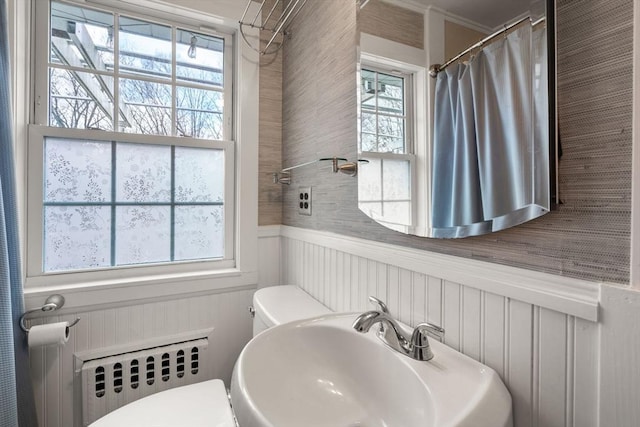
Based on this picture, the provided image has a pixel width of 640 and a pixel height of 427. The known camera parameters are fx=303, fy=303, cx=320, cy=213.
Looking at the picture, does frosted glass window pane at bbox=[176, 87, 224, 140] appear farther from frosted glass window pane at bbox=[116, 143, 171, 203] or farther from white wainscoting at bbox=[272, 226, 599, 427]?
white wainscoting at bbox=[272, 226, 599, 427]

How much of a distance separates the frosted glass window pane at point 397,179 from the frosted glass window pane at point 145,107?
1.08 metres

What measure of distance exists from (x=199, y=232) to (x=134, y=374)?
0.64 metres

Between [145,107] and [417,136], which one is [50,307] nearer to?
[145,107]

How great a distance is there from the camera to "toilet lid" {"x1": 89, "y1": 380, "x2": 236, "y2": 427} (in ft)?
2.99

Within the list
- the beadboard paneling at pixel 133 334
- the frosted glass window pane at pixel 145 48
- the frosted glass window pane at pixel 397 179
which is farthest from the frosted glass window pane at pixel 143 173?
the frosted glass window pane at pixel 397 179

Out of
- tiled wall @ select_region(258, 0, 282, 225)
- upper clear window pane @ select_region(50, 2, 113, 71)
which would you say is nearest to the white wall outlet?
tiled wall @ select_region(258, 0, 282, 225)

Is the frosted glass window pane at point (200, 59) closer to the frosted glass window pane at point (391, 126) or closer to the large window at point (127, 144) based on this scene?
the large window at point (127, 144)

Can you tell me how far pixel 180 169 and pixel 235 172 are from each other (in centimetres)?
→ 25

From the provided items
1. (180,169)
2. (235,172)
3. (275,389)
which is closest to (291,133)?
(235,172)

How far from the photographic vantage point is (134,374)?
4.11ft

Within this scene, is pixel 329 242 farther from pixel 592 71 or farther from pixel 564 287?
pixel 592 71

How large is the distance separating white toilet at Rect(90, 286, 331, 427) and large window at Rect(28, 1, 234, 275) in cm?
51

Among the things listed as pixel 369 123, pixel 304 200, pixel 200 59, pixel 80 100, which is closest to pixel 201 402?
pixel 304 200

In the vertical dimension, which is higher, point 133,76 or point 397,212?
point 133,76
